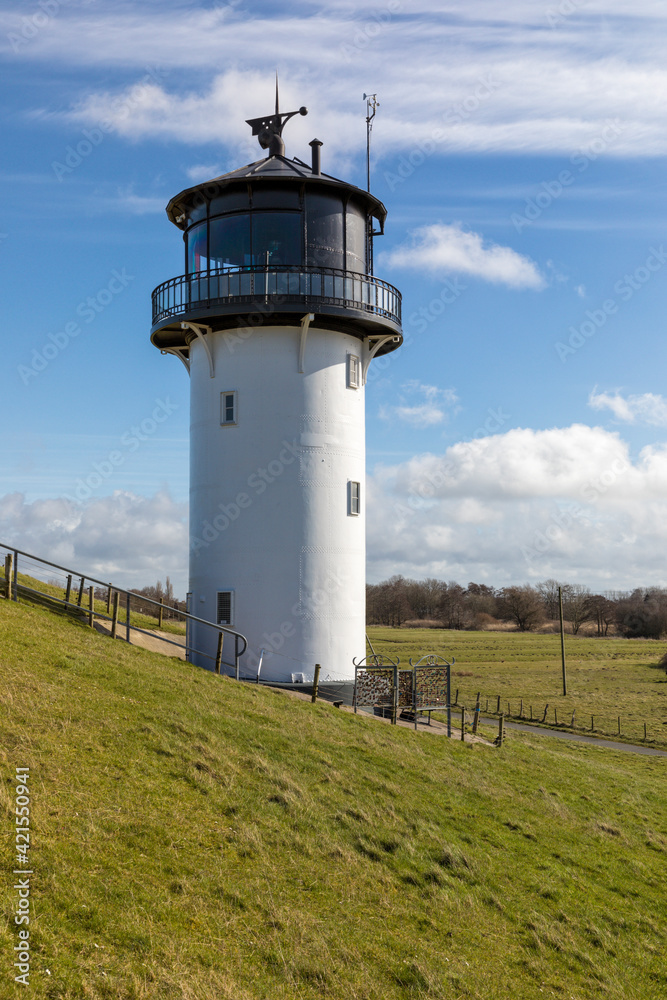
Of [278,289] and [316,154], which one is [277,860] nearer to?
[278,289]

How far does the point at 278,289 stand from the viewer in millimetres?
25000

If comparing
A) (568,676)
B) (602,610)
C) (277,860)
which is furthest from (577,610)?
(277,860)

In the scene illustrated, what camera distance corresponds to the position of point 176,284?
26391 mm

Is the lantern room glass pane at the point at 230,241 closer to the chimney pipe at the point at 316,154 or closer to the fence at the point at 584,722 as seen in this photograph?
the chimney pipe at the point at 316,154

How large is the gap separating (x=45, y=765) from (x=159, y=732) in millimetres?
2851

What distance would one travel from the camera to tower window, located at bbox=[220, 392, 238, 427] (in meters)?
26.0

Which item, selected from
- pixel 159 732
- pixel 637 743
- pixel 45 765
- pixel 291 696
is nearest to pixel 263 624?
pixel 291 696

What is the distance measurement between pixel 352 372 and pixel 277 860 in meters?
17.9

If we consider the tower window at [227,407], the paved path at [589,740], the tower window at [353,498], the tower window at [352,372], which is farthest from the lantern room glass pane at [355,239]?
the paved path at [589,740]

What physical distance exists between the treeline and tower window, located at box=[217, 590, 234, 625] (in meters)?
112

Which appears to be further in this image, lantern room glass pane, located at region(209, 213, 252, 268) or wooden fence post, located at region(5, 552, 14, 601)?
lantern room glass pane, located at region(209, 213, 252, 268)

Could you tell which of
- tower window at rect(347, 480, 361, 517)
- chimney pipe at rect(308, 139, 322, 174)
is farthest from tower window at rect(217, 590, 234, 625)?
chimney pipe at rect(308, 139, 322, 174)

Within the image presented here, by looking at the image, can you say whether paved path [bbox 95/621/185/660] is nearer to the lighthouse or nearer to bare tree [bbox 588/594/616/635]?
the lighthouse

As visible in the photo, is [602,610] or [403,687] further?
[602,610]
